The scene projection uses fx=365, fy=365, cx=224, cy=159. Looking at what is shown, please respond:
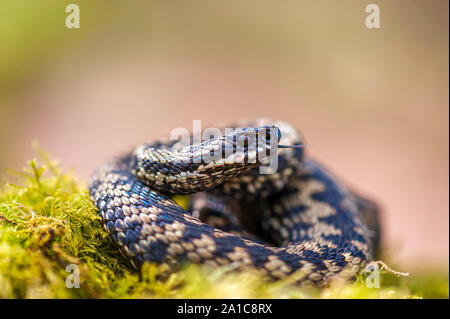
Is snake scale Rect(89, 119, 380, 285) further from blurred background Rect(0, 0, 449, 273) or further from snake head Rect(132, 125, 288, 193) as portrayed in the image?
blurred background Rect(0, 0, 449, 273)

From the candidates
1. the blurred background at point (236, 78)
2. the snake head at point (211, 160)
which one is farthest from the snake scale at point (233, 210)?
the blurred background at point (236, 78)

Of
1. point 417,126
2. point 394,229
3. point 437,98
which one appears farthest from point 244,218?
point 437,98

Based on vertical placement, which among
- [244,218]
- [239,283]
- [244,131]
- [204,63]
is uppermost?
[204,63]

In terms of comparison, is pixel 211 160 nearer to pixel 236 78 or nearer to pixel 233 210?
pixel 233 210

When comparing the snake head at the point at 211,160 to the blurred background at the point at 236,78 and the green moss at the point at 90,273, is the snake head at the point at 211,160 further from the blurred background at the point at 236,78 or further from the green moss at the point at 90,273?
the blurred background at the point at 236,78
